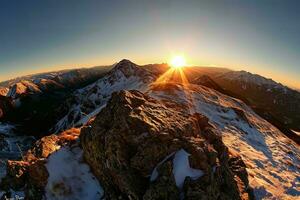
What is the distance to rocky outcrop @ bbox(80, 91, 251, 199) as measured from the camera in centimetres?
2748

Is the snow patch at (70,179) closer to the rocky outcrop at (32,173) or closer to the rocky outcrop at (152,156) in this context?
the rocky outcrop at (32,173)

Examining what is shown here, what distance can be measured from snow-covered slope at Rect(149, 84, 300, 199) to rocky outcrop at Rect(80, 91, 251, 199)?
6.54 meters

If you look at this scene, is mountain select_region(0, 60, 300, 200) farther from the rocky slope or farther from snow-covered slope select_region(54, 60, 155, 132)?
snow-covered slope select_region(54, 60, 155, 132)

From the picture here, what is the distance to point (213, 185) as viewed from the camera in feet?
92.7

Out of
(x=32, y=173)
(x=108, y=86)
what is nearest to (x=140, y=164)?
(x=32, y=173)

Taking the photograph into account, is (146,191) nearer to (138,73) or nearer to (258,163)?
(258,163)

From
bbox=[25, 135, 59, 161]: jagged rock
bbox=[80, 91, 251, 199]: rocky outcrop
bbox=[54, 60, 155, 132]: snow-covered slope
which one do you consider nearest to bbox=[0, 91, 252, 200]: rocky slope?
bbox=[80, 91, 251, 199]: rocky outcrop

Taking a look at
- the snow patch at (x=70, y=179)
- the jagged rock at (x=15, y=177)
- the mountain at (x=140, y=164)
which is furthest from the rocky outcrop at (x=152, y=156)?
Result: the jagged rock at (x=15, y=177)

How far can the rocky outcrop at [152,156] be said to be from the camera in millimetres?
27484

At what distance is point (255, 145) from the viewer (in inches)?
2234

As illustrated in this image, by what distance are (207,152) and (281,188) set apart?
16.8 m

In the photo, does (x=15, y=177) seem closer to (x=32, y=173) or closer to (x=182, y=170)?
(x=32, y=173)

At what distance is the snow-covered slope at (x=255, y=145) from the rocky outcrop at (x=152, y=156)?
6.54 metres

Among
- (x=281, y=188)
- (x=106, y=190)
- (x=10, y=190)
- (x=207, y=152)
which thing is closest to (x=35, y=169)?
(x=10, y=190)
